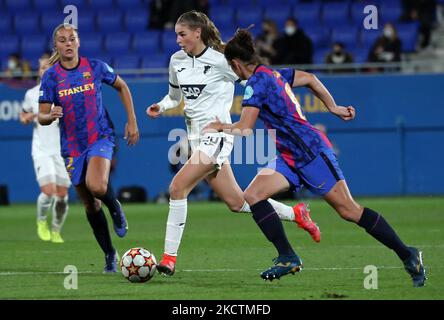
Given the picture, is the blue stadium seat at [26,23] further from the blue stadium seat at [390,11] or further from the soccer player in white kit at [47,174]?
the soccer player in white kit at [47,174]

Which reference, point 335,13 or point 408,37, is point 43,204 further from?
point 335,13

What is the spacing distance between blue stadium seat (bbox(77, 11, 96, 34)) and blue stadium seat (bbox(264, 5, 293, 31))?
4431 mm

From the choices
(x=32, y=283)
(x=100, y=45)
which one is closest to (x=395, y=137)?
(x=100, y=45)

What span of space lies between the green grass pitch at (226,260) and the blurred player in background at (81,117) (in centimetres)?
75

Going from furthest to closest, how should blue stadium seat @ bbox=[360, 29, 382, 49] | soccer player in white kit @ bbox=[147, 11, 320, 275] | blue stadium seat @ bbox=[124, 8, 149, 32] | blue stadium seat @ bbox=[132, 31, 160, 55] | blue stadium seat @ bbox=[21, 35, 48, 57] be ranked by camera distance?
blue stadium seat @ bbox=[124, 8, 149, 32] < blue stadium seat @ bbox=[21, 35, 48, 57] < blue stadium seat @ bbox=[132, 31, 160, 55] < blue stadium seat @ bbox=[360, 29, 382, 49] < soccer player in white kit @ bbox=[147, 11, 320, 275]

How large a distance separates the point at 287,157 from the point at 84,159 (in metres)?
2.42

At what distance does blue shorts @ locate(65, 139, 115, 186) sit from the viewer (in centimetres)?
1045

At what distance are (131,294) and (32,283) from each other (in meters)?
1.36

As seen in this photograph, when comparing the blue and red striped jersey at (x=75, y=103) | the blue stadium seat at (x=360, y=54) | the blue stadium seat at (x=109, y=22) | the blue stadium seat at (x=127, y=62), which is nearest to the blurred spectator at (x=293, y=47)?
the blue stadium seat at (x=360, y=54)

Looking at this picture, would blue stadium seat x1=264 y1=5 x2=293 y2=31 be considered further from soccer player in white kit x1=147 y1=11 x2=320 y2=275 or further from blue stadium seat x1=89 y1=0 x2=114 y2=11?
soccer player in white kit x1=147 y1=11 x2=320 y2=275

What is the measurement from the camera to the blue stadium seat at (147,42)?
25844mm

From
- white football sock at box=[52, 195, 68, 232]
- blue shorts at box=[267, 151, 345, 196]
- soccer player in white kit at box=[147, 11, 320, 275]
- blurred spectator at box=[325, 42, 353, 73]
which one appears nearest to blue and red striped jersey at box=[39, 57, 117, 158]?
soccer player in white kit at box=[147, 11, 320, 275]

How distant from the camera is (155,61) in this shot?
25094 millimetres
